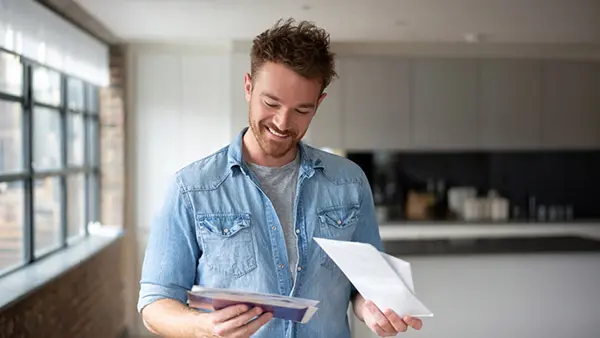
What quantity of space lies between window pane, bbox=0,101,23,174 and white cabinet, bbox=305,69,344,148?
279cm

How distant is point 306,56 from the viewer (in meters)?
1.56

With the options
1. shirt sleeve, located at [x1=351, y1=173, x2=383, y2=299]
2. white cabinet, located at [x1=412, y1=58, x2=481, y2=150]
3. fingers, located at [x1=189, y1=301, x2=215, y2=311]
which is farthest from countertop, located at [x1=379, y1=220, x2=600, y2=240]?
fingers, located at [x1=189, y1=301, x2=215, y2=311]

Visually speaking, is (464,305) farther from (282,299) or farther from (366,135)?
(282,299)

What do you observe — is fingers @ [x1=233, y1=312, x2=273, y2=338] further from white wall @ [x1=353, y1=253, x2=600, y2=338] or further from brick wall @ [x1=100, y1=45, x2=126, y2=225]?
brick wall @ [x1=100, y1=45, x2=126, y2=225]

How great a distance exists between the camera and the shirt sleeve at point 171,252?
5.20 feet

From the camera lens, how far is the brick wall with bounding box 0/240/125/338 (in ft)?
11.2

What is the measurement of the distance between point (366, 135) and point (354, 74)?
22.2 inches

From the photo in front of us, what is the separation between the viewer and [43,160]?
4617 mm

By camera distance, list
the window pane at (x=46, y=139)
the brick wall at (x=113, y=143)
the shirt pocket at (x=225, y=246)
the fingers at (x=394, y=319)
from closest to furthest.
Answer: the fingers at (x=394, y=319) < the shirt pocket at (x=225, y=246) < the window pane at (x=46, y=139) < the brick wall at (x=113, y=143)

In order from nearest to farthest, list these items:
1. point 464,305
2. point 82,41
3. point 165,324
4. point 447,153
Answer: point 165,324 → point 464,305 → point 82,41 → point 447,153

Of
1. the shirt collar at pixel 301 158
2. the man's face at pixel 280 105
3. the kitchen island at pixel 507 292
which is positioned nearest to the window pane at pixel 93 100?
the kitchen island at pixel 507 292

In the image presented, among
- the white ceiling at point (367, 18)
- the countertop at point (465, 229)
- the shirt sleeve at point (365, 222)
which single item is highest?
the white ceiling at point (367, 18)

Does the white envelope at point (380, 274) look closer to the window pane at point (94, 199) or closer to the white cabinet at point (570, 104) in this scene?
the window pane at point (94, 199)

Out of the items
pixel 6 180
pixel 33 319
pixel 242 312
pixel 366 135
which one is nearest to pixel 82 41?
pixel 6 180
